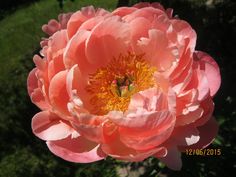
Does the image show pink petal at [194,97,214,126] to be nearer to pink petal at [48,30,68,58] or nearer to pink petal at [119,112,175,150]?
pink petal at [119,112,175,150]

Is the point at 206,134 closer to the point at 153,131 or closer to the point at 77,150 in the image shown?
the point at 153,131

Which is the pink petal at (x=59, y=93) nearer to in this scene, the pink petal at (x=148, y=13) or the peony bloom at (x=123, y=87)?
the peony bloom at (x=123, y=87)

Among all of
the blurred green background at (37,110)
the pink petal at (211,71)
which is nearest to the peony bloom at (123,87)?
the pink petal at (211,71)

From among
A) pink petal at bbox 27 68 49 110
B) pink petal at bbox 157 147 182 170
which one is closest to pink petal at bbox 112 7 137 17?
pink petal at bbox 27 68 49 110

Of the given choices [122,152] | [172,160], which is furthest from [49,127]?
[172,160]

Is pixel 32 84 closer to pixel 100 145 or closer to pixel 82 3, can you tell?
pixel 100 145

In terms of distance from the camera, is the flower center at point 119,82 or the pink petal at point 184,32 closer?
the pink petal at point 184,32
